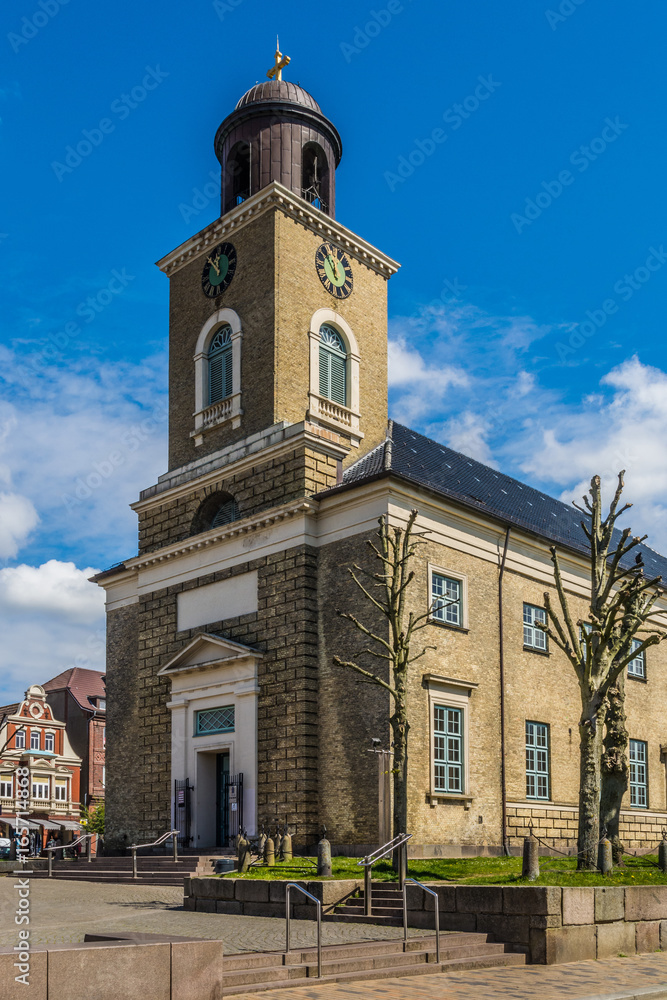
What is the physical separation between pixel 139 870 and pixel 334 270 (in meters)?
20.0

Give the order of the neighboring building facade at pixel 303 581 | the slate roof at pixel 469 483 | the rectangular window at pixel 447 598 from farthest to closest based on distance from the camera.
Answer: the slate roof at pixel 469 483 → the rectangular window at pixel 447 598 → the neighboring building facade at pixel 303 581

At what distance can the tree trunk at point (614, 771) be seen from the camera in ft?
78.3

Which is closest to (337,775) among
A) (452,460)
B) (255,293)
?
(452,460)

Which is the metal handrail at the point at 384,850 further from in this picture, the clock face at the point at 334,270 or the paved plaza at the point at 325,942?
the clock face at the point at 334,270

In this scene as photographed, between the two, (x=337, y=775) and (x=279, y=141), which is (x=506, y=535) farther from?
(x=279, y=141)

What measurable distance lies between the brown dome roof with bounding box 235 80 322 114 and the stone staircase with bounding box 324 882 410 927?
2714cm

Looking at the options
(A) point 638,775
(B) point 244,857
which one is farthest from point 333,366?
(B) point 244,857

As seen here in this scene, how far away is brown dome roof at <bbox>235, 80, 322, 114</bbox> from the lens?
1436 inches

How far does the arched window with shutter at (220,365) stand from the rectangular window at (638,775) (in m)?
18.2

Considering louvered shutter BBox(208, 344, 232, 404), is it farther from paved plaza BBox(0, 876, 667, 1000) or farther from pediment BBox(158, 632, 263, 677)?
paved plaza BBox(0, 876, 667, 1000)

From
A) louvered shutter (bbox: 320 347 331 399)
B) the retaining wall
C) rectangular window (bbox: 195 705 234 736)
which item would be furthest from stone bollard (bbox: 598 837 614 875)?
louvered shutter (bbox: 320 347 331 399)

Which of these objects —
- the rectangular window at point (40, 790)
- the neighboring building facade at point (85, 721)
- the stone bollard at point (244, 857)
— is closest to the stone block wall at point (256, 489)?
the stone bollard at point (244, 857)

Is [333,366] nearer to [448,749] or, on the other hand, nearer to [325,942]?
[448,749]

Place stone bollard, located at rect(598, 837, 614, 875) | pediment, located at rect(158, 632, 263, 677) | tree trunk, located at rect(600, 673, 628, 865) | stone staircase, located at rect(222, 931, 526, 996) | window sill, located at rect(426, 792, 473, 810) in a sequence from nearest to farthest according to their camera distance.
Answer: stone staircase, located at rect(222, 931, 526, 996) < stone bollard, located at rect(598, 837, 614, 875) < tree trunk, located at rect(600, 673, 628, 865) < window sill, located at rect(426, 792, 473, 810) < pediment, located at rect(158, 632, 263, 677)
